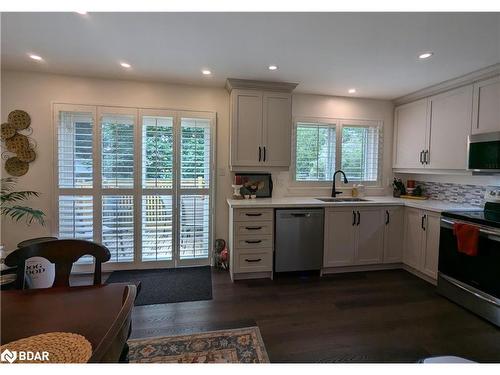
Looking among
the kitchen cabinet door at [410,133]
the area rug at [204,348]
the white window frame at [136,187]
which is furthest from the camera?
the kitchen cabinet door at [410,133]

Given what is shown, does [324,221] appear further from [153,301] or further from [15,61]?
[15,61]

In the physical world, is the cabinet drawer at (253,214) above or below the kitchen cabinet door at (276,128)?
below

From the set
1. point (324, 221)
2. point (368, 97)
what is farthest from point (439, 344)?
point (368, 97)

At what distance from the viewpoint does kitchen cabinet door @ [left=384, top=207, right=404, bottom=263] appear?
339 cm

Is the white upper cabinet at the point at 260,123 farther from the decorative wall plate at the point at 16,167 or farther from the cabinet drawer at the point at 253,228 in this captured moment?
the decorative wall plate at the point at 16,167

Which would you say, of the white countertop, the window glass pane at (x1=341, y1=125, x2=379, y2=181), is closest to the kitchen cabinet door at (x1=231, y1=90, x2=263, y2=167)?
the white countertop

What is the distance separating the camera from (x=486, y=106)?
271cm

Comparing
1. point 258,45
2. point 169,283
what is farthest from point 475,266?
point 169,283

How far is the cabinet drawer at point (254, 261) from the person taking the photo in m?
3.07

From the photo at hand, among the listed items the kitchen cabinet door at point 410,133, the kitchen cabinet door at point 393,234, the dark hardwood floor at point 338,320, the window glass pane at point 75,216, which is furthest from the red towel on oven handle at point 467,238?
the window glass pane at point 75,216

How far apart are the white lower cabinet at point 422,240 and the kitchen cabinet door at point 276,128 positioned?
5.69 feet

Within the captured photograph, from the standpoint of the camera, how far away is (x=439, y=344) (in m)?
2.01
